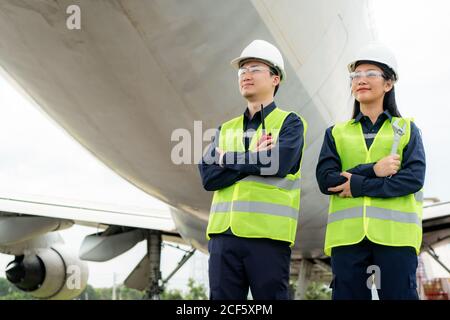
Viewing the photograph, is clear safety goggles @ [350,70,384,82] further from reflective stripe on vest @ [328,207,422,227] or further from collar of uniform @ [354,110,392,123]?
reflective stripe on vest @ [328,207,422,227]

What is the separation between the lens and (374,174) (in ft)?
11.6

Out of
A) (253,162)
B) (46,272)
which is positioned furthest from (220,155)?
(46,272)

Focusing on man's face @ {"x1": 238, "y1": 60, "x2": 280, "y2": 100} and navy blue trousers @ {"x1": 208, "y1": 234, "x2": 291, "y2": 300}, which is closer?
navy blue trousers @ {"x1": 208, "y1": 234, "x2": 291, "y2": 300}

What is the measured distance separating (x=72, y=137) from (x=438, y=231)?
6843 mm

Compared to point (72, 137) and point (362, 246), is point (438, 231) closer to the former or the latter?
point (72, 137)

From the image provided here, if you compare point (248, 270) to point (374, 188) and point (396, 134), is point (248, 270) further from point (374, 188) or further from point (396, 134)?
point (396, 134)

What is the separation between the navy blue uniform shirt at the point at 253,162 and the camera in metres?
3.43

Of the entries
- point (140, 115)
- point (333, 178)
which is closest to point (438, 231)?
point (140, 115)

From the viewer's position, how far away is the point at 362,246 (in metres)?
3.50

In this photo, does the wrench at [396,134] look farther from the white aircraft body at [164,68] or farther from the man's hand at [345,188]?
the white aircraft body at [164,68]

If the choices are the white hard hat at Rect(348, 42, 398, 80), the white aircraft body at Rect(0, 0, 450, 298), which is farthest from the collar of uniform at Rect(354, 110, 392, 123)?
the white aircraft body at Rect(0, 0, 450, 298)

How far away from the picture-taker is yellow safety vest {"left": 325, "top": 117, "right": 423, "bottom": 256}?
3.44 meters

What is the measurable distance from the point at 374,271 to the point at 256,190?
699mm

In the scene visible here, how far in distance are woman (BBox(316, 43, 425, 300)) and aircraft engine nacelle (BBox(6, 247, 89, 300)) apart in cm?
946
